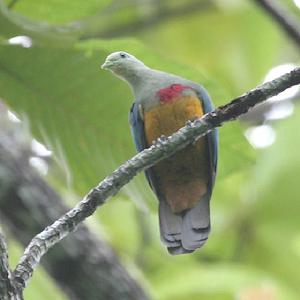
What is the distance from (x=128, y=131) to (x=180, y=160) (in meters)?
0.43

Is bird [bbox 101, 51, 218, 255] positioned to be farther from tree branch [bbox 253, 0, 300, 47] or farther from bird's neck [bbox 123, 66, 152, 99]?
tree branch [bbox 253, 0, 300, 47]

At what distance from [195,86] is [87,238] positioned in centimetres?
172

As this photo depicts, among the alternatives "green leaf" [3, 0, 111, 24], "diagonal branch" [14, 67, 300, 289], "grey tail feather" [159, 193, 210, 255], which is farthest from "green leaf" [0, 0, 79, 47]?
"diagonal branch" [14, 67, 300, 289]

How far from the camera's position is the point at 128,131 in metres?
2.82

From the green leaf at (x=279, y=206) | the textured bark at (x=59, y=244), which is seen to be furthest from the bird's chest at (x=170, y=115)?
the green leaf at (x=279, y=206)

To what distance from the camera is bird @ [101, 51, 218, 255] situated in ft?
7.77

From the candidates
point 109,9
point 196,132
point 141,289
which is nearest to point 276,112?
point 109,9

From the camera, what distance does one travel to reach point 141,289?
13.4ft

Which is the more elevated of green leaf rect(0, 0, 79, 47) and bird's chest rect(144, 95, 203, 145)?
green leaf rect(0, 0, 79, 47)

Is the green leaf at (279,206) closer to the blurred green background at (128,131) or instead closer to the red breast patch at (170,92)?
the blurred green background at (128,131)

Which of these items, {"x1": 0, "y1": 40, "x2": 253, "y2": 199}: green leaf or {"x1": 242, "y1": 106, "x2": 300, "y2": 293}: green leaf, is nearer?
{"x1": 0, "y1": 40, "x2": 253, "y2": 199}: green leaf

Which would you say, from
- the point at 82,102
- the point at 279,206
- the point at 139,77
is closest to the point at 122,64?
the point at 139,77

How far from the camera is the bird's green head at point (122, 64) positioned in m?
2.34

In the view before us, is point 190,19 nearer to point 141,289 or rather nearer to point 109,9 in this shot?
point 109,9
